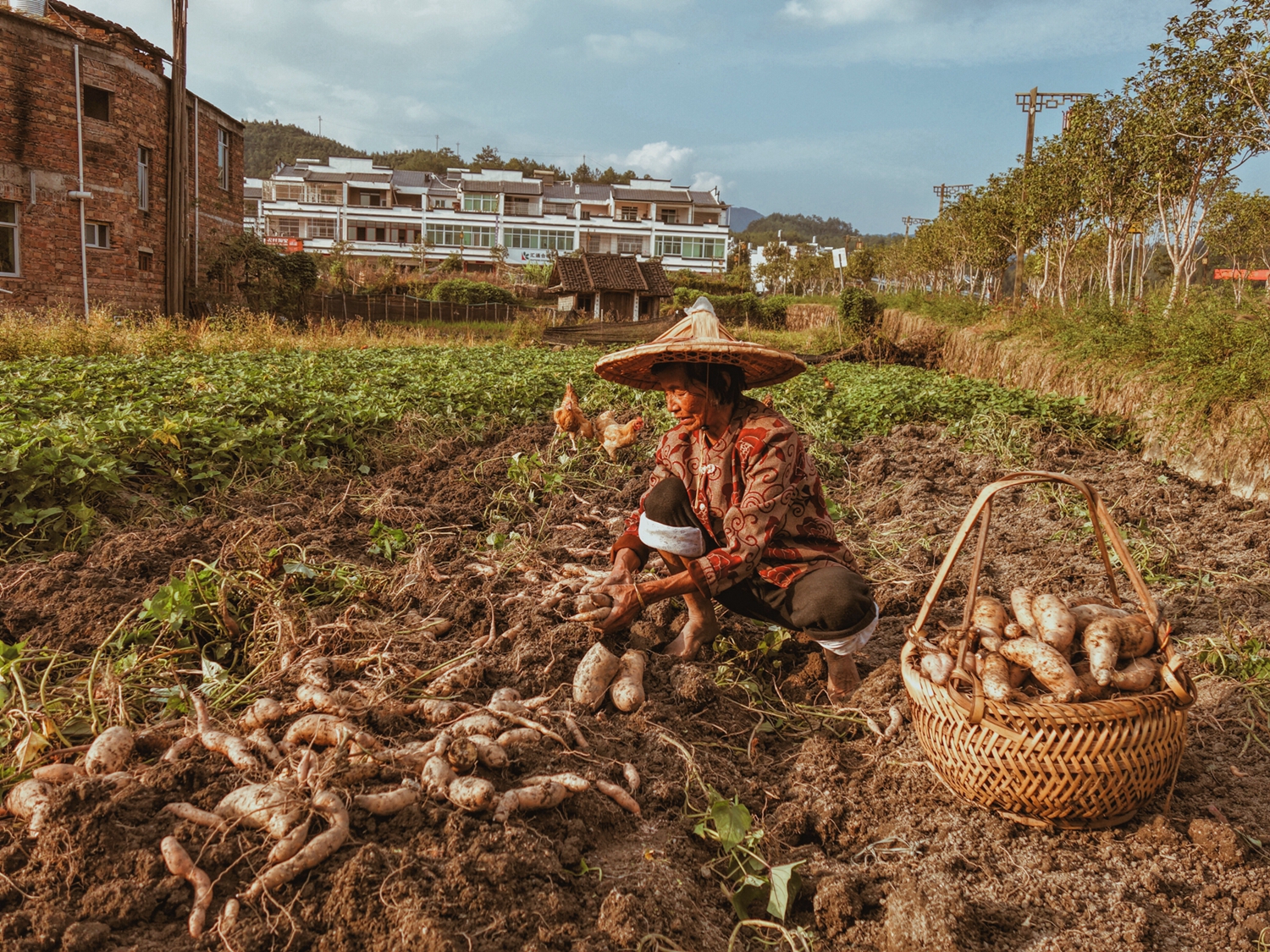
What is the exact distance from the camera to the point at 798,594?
2.90m

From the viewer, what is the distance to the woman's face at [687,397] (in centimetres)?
295

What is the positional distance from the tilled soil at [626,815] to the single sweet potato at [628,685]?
0.17ft

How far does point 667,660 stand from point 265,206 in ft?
216

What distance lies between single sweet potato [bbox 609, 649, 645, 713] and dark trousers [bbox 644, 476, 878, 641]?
481 millimetres

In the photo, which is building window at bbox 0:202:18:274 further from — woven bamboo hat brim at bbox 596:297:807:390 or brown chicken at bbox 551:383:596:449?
woven bamboo hat brim at bbox 596:297:807:390

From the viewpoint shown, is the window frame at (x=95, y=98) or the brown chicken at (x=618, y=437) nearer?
the brown chicken at (x=618, y=437)

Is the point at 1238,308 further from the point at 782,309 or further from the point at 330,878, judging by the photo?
the point at 782,309

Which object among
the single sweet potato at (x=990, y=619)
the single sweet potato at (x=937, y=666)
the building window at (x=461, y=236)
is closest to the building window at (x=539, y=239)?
the building window at (x=461, y=236)

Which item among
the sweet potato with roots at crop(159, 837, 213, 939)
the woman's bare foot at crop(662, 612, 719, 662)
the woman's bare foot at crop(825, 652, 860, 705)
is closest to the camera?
the sweet potato with roots at crop(159, 837, 213, 939)

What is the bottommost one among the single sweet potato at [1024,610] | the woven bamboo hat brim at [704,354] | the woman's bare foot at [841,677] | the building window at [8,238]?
the woman's bare foot at [841,677]

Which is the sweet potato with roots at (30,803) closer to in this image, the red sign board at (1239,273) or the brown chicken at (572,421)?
the brown chicken at (572,421)

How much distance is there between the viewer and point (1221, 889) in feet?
6.59

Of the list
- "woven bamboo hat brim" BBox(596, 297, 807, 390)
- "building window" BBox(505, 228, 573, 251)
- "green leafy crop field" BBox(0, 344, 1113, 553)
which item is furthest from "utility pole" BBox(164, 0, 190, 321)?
"building window" BBox(505, 228, 573, 251)

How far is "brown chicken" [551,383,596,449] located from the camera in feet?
18.7
